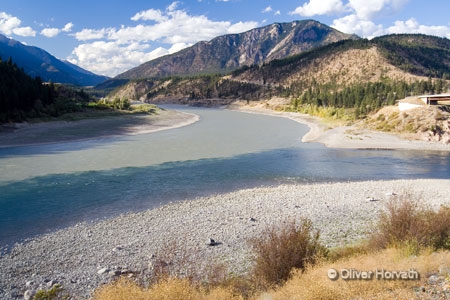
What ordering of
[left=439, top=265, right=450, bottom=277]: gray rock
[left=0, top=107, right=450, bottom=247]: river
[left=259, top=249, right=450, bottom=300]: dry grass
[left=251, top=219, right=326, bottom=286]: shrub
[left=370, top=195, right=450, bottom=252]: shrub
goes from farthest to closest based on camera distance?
1. [left=0, top=107, right=450, bottom=247]: river
2. [left=370, top=195, right=450, bottom=252]: shrub
3. [left=251, top=219, right=326, bottom=286]: shrub
4. [left=439, top=265, right=450, bottom=277]: gray rock
5. [left=259, top=249, right=450, bottom=300]: dry grass

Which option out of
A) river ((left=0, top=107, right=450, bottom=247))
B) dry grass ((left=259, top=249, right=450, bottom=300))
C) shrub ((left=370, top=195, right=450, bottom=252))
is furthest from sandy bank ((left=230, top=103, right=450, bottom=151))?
dry grass ((left=259, top=249, right=450, bottom=300))

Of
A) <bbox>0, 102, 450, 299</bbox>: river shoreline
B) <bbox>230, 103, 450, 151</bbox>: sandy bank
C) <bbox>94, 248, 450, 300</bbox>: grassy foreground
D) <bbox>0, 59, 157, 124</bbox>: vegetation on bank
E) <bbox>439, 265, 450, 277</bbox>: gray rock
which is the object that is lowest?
<bbox>0, 102, 450, 299</bbox>: river shoreline

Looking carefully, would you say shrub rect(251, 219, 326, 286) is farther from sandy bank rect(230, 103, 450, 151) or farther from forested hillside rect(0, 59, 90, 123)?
forested hillside rect(0, 59, 90, 123)

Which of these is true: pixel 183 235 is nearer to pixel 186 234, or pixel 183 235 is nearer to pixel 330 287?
pixel 186 234

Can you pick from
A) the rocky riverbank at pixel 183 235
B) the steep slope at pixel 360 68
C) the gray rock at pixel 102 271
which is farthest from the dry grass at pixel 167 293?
the steep slope at pixel 360 68

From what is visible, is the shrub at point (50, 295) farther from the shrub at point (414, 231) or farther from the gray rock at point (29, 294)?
the shrub at point (414, 231)

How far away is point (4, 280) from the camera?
1208cm

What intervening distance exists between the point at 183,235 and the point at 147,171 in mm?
16453

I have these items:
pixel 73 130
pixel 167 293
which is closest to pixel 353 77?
pixel 73 130

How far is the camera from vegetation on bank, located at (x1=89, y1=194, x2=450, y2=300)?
8227 mm

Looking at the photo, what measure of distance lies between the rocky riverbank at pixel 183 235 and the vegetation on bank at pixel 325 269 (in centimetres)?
167

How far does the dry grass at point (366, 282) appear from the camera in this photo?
311 inches

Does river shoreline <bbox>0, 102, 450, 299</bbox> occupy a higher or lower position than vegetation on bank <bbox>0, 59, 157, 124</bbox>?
lower

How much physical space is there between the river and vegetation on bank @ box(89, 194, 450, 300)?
1082 cm
